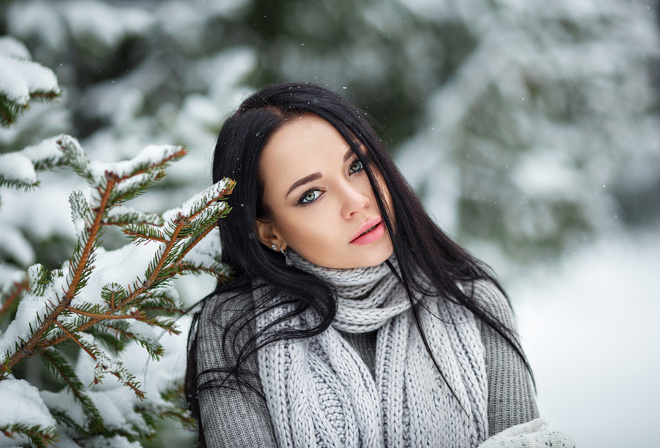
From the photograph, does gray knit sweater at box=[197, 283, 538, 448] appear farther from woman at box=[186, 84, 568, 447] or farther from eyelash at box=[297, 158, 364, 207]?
eyelash at box=[297, 158, 364, 207]

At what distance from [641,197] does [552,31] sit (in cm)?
118

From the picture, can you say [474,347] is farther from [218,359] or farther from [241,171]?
[241,171]

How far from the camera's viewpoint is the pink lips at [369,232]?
1.43 metres

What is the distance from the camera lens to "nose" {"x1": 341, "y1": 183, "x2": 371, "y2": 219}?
1399mm

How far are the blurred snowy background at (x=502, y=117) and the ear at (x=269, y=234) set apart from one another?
0.60 metres

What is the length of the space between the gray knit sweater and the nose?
424 mm

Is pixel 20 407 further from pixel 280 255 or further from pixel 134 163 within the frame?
pixel 280 255

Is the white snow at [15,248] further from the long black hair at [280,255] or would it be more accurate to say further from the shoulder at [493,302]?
the shoulder at [493,302]

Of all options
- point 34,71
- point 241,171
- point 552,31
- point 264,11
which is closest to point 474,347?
point 241,171

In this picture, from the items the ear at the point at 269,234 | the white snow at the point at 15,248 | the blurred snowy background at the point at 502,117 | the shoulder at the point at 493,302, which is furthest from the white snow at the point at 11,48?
the shoulder at the point at 493,302

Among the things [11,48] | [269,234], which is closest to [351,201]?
[269,234]

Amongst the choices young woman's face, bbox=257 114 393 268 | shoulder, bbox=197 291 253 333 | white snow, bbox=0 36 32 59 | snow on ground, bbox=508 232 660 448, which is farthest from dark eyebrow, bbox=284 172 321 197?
snow on ground, bbox=508 232 660 448

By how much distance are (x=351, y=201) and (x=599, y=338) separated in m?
2.51

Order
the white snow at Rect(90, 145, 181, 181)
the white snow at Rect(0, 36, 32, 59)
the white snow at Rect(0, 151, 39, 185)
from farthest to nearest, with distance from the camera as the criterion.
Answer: the white snow at Rect(0, 36, 32, 59)
the white snow at Rect(0, 151, 39, 185)
the white snow at Rect(90, 145, 181, 181)
